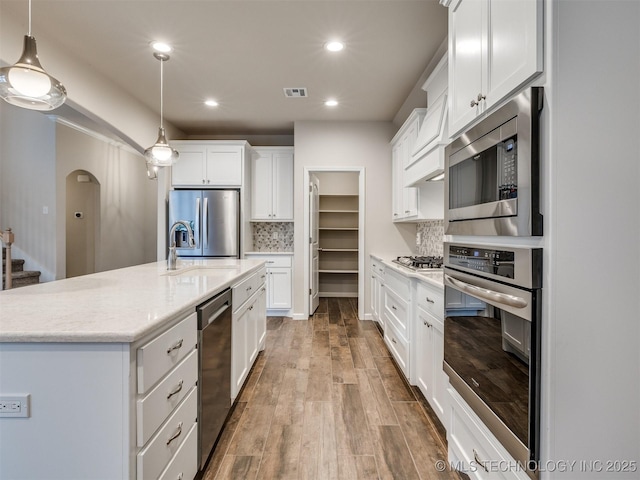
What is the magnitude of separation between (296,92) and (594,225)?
3285mm

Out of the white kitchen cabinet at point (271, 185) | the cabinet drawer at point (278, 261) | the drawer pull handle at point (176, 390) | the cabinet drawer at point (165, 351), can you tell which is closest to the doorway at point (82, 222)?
the white kitchen cabinet at point (271, 185)

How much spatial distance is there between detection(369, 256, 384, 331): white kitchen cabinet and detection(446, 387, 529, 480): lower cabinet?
2116mm

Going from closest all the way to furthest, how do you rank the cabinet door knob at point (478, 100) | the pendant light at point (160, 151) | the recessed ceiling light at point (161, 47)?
the cabinet door knob at point (478, 100), the recessed ceiling light at point (161, 47), the pendant light at point (160, 151)

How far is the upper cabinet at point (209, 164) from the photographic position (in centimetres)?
459

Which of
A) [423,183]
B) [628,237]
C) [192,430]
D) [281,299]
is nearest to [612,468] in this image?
[628,237]

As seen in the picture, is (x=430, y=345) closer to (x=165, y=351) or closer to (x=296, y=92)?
(x=165, y=351)

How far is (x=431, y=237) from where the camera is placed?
150 inches

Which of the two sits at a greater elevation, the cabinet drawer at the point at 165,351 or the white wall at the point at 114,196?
the white wall at the point at 114,196

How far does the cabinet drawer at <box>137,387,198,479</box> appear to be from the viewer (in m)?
1.03

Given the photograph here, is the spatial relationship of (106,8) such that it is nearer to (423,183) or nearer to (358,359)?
(423,183)

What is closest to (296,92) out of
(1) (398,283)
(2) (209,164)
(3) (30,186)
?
(2) (209,164)

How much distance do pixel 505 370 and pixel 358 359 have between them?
6.95 feet

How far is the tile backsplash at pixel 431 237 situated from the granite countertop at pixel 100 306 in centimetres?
237

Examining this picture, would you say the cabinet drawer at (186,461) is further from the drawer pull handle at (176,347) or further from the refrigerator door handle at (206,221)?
the refrigerator door handle at (206,221)
